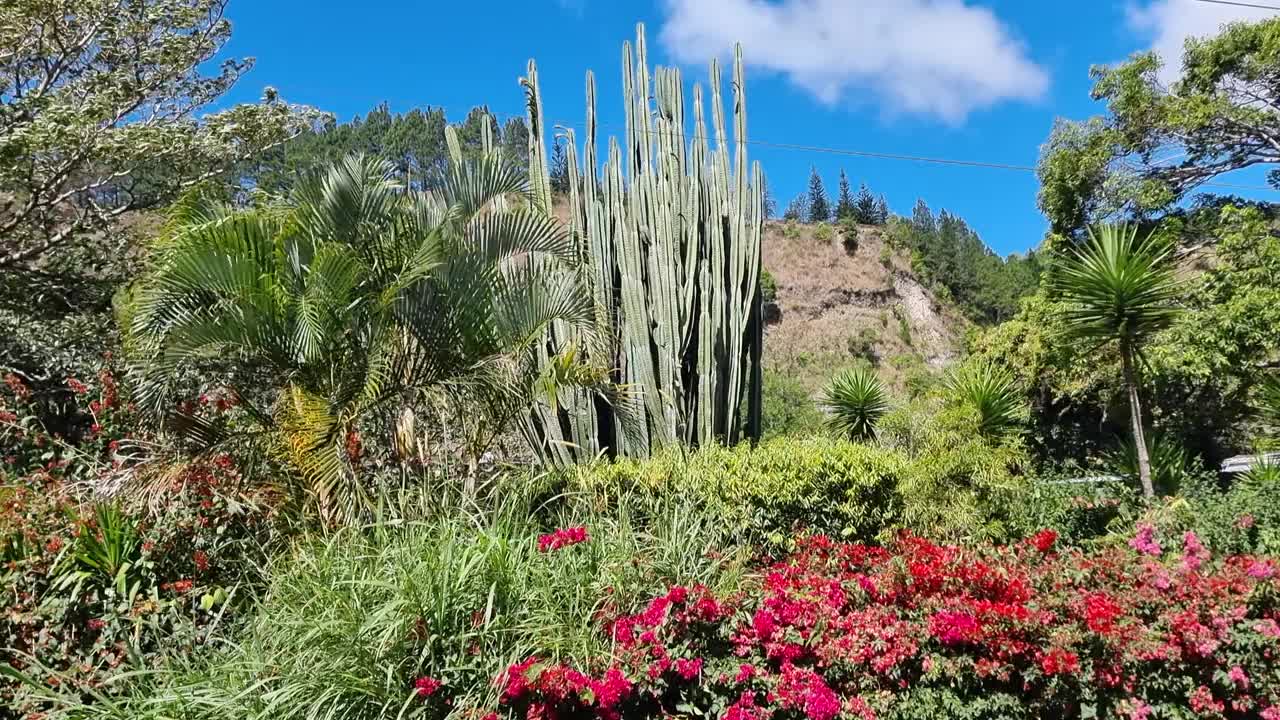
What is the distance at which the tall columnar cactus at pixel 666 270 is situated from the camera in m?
8.08

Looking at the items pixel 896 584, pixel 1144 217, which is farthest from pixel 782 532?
pixel 1144 217

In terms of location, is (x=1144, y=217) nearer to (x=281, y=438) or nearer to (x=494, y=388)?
(x=494, y=388)

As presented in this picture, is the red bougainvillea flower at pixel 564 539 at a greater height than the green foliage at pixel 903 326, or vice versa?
Answer: the green foliage at pixel 903 326

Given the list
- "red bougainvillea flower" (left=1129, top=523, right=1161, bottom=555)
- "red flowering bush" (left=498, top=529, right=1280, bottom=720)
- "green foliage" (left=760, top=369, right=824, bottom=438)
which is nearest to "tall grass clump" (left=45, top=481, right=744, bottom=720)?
"red flowering bush" (left=498, top=529, right=1280, bottom=720)

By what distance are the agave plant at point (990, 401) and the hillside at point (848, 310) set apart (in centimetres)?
2957

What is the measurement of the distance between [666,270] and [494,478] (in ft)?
11.1

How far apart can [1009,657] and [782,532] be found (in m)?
2.20

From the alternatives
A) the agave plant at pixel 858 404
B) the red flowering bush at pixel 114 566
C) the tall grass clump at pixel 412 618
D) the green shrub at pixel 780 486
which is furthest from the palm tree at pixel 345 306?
the agave plant at pixel 858 404

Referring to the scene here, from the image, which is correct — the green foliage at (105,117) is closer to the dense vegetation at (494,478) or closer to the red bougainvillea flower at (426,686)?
the dense vegetation at (494,478)

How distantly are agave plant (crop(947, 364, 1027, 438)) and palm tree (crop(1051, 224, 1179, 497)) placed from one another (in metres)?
1.53

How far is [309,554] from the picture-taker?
14.1ft

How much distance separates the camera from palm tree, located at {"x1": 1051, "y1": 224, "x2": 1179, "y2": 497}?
736 centimetres

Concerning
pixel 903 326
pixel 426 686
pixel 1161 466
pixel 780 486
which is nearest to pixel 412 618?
pixel 426 686

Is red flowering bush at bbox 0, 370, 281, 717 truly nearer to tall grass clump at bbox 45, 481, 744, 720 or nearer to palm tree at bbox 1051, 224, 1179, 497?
tall grass clump at bbox 45, 481, 744, 720
